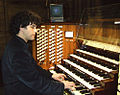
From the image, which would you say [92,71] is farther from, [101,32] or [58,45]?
[58,45]

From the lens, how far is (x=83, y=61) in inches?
118

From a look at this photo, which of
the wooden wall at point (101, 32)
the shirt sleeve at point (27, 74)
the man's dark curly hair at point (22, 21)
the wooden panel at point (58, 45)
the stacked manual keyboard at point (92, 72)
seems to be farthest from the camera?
the wooden panel at point (58, 45)

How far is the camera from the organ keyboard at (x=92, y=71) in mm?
2246

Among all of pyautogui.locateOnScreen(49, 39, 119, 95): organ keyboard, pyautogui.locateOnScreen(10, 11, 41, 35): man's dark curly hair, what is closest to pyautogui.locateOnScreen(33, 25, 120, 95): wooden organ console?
pyautogui.locateOnScreen(49, 39, 119, 95): organ keyboard

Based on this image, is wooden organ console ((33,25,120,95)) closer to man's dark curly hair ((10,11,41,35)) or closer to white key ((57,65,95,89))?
white key ((57,65,95,89))

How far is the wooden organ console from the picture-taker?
7.47 feet

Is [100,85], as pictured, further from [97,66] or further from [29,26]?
[29,26]

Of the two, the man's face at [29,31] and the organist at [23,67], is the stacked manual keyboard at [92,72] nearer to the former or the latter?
the organist at [23,67]

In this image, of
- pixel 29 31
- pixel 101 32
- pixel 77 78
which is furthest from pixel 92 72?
pixel 29 31

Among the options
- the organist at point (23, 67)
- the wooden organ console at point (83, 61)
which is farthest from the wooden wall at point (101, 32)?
the organist at point (23, 67)

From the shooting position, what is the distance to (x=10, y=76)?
62.9 inches

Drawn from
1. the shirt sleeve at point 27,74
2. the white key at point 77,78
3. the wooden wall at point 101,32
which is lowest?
the white key at point 77,78

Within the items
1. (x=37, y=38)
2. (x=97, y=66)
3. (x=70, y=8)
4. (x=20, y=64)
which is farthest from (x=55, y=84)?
(x=70, y=8)

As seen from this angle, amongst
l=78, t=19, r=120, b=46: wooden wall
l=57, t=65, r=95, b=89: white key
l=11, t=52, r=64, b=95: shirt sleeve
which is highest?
l=78, t=19, r=120, b=46: wooden wall
